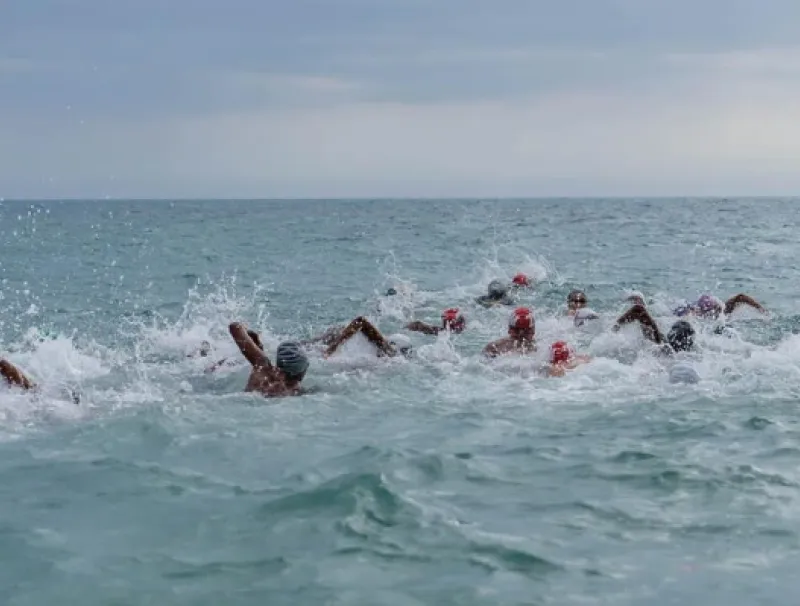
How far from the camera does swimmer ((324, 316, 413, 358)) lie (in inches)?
512

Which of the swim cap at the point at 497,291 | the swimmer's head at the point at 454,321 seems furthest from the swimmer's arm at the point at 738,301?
the swimmer's head at the point at 454,321

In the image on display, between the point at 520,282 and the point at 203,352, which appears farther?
the point at 520,282

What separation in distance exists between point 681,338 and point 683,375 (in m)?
1.71

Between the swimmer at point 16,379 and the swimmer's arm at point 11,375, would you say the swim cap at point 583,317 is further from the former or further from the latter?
the swimmer's arm at point 11,375

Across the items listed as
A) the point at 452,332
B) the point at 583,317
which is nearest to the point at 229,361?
the point at 452,332

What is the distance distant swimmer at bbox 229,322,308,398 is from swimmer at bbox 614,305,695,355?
16.3ft

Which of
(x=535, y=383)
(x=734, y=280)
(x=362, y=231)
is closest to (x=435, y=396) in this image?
(x=535, y=383)

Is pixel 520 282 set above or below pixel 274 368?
above

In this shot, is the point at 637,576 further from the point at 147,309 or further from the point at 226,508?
the point at 147,309

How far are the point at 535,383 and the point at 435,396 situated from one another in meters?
1.26

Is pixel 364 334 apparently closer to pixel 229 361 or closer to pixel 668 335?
pixel 229 361

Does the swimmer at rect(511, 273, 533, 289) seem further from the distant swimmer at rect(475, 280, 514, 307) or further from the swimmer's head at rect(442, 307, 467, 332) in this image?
the swimmer's head at rect(442, 307, 467, 332)

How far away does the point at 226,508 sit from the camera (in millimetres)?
7551

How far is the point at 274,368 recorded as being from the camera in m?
11.2
